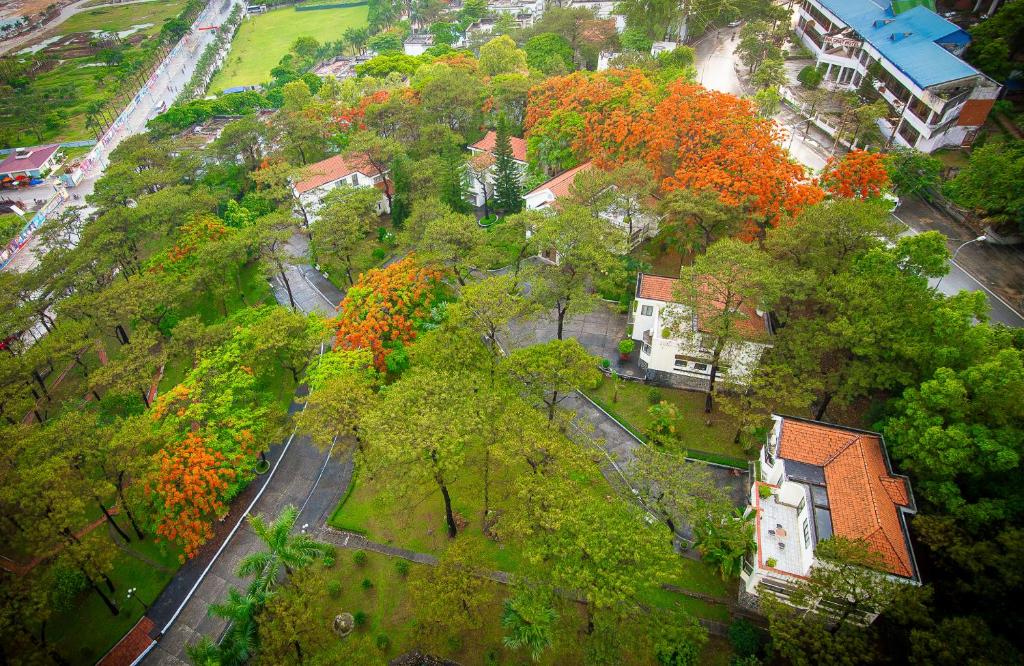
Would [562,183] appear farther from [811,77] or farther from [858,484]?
[811,77]

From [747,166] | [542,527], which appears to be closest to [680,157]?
[747,166]

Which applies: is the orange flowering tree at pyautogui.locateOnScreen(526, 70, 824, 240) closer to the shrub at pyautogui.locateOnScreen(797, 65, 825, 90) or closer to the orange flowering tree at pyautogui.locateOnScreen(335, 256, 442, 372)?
the orange flowering tree at pyautogui.locateOnScreen(335, 256, 442, 372)

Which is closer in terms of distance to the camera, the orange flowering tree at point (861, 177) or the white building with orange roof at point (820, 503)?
the white building with orange roof at point (820, 503)

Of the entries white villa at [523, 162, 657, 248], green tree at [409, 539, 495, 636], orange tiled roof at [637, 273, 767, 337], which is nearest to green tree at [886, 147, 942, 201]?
white villa at [523, 162, 657, 248]

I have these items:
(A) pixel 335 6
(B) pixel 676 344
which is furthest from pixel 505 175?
(A) pixel 335 6

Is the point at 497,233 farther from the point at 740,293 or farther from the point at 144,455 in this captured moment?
the point at 144,455

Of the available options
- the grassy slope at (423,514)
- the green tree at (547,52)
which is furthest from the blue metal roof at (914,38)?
the grassy slope at (423,514)

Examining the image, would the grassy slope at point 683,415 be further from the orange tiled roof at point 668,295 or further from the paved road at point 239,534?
the paved road at point 239,534
